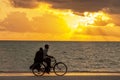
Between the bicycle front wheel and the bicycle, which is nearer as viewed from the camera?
the bicycle

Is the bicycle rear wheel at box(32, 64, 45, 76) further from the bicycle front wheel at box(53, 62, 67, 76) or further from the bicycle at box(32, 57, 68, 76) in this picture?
the bicycle front wheel at box(53, 62, 67, 76)

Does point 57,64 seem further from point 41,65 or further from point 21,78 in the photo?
point 21,78

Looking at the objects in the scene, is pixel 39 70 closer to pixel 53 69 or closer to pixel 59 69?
pixel 53 69

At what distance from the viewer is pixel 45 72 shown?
30.3m

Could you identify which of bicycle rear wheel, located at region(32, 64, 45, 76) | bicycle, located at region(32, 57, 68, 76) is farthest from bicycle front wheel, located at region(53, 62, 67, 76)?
bicycle rear wheel, located at region(32, 64, 45, 76)

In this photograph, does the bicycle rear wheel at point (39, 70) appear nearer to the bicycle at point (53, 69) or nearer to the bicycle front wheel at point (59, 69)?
the bicycle at point (53, 69)

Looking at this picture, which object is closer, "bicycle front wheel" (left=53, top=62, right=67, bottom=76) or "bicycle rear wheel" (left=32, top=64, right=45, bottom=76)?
"bicycle rear wheel" (left=32, top=64, right=45, bottom=76)

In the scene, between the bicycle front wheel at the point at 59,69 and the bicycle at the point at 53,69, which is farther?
the bicycle front wheel at the point at 59,69

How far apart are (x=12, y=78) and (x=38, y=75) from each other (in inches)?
112

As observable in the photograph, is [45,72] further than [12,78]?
Yes

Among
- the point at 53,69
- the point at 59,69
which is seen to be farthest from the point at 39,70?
the point at 59,69

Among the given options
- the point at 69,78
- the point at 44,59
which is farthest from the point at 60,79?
the point at 44,59

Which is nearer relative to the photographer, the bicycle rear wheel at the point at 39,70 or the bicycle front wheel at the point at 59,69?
the bicycle rear wheel at the point at 39,70

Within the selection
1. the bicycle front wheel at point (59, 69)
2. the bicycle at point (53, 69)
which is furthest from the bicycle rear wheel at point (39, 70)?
the bicycle front wheel at point (59, 69)
